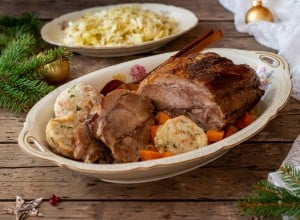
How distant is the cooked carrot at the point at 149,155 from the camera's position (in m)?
1.38

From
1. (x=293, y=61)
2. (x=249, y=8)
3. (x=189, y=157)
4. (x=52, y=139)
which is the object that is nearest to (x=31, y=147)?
(x=52, y=139)

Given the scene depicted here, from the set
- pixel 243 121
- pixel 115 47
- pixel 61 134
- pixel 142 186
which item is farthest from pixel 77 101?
pixel 115 47

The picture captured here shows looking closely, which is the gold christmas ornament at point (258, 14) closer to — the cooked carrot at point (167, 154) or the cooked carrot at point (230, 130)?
the cooked carrot at point (230, 130)

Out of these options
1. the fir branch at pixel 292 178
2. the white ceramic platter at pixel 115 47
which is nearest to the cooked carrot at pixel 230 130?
the fir branch at pixel 292 178

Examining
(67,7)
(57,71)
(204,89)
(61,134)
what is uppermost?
(204,89)

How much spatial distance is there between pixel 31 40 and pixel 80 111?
62 cm

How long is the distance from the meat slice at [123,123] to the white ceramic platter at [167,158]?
0.06m

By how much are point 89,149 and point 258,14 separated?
47.0 inches

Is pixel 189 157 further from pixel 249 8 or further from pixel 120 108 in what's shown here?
pixel 249 8

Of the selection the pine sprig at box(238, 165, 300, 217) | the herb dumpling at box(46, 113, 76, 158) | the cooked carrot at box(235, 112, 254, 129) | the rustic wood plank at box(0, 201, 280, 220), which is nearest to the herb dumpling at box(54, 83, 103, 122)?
the herb dumpling at box(46, 113, 76, 158)

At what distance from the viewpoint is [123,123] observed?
1.40 metres

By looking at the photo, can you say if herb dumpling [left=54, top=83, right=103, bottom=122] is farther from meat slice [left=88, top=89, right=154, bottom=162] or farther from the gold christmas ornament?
the gold christmas ornament

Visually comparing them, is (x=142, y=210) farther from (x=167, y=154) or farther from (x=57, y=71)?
(x=57, y=71)

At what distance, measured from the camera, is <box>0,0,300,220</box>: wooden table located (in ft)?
4.45
